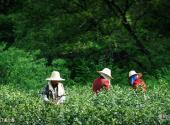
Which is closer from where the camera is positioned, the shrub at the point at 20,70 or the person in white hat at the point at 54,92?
the person in white hat at the point at 54,92

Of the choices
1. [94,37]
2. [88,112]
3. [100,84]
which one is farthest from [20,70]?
[88,112]

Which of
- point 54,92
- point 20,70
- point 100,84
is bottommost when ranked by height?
point 54,92

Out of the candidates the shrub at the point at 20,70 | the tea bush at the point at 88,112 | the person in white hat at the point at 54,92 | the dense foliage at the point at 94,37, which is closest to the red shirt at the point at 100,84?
the person in white hat at the point at 54,92

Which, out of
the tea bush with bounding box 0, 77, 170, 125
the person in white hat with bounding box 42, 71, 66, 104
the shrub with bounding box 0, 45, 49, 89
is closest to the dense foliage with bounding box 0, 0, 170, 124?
the shrub with bounding box 0, 45, 49, 89

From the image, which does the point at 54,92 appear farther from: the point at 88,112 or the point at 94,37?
the point at 94,37

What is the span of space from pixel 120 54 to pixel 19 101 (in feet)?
45.8

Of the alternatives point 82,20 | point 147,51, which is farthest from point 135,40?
point 82,20

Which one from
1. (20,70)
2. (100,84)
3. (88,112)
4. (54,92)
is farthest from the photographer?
(20,70)

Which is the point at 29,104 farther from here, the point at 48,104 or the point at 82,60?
the point at 82,60

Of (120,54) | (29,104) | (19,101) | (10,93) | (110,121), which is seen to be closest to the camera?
(110,121)

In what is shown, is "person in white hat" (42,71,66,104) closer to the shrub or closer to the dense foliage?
the shrub

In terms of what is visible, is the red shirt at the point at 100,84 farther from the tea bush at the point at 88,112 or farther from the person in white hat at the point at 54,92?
the tea bush at the point at 88,112

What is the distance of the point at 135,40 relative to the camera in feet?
80.3

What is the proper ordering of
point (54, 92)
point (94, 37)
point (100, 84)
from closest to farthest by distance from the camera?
point (54, 92) < point (100, 84) < point (94, 37)
